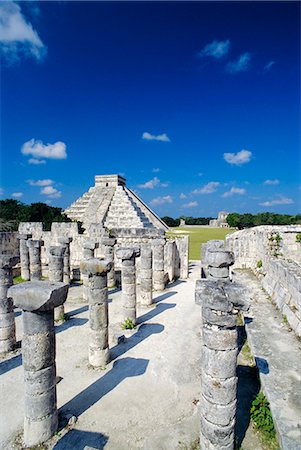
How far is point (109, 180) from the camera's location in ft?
123

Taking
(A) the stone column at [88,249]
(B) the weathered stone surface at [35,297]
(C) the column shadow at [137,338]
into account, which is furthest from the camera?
(A) the stone column at [88,249]

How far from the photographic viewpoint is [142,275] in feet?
36.5

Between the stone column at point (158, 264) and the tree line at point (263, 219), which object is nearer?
the stone column at point (158, 264)

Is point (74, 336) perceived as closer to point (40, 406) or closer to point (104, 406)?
point (104, 406)

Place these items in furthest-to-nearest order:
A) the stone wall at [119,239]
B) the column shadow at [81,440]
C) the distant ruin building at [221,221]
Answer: the distant ruin building at [221,221] < the stone wall at [119,239] < the column shadow at [81,440]

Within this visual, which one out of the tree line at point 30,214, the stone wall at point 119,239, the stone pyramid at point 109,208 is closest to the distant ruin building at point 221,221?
the stone pyramid at point 109,208

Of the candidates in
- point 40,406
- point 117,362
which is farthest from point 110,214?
point 40,406

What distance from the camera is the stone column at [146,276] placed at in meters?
11.1

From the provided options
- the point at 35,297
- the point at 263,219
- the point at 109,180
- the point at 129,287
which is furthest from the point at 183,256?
the point at 263,219

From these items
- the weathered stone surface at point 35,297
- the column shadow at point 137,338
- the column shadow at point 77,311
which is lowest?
the column shadow at point 137,338

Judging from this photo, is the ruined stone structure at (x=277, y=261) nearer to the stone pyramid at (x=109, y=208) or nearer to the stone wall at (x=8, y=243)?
the stone pyramid at (x=109, y=208)

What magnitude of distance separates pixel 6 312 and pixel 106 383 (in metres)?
3.21

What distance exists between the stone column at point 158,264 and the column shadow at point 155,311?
228 cm

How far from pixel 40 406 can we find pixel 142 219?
952 inches
